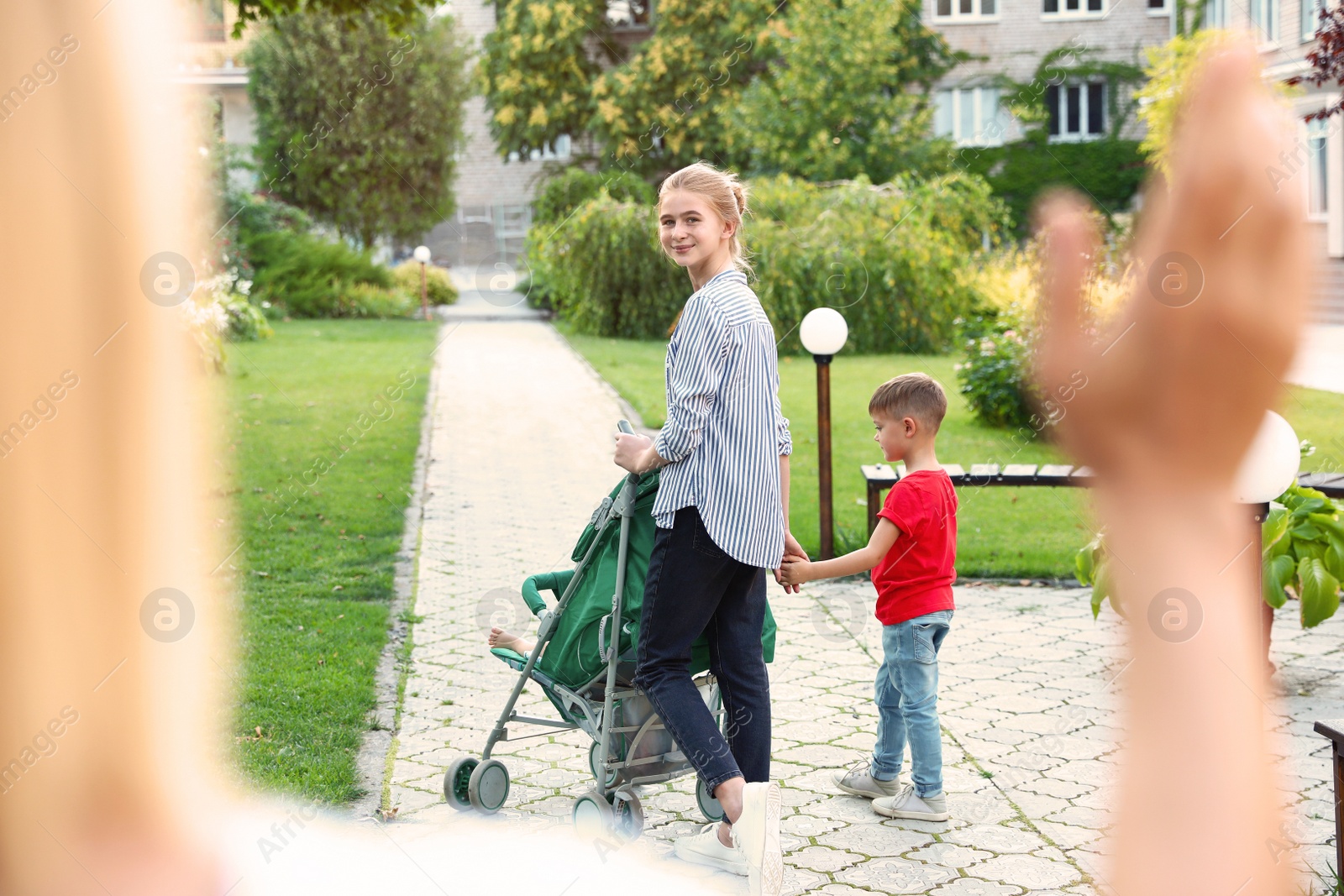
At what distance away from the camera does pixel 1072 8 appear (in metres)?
35.5

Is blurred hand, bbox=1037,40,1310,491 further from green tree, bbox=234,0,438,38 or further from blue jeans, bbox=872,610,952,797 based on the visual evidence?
green tree, bbox=234,0,438,38

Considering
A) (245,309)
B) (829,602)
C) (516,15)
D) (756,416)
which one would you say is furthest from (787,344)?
(516,15)

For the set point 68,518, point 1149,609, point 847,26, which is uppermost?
point 847,26

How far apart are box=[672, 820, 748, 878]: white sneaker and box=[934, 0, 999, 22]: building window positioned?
116 feet

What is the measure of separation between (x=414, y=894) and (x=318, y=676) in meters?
2.04

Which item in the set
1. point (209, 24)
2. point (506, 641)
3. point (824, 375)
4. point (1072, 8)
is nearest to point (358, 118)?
point (209, 24)

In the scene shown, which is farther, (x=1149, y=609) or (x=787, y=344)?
(x=787, y=344)

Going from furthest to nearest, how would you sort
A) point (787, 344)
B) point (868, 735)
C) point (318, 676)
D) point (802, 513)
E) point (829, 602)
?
point (787, 344), point (802, 513), point (829, 602), point (318, 676), point (868, 735)

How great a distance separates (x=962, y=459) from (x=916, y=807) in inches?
257

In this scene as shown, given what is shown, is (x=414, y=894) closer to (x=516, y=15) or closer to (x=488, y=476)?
(x=488, y=476)

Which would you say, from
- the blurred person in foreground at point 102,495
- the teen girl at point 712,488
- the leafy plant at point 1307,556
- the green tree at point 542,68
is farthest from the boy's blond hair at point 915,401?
the green tree at point 542,68

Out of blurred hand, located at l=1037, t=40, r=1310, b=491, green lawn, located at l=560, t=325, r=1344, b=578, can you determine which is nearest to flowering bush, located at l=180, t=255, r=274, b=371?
green lawn, located at l=560, t=325, r=1344, b=578

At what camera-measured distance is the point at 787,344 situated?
63.3 feet

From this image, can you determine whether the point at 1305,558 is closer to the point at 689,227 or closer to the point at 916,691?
the point at 916,691
